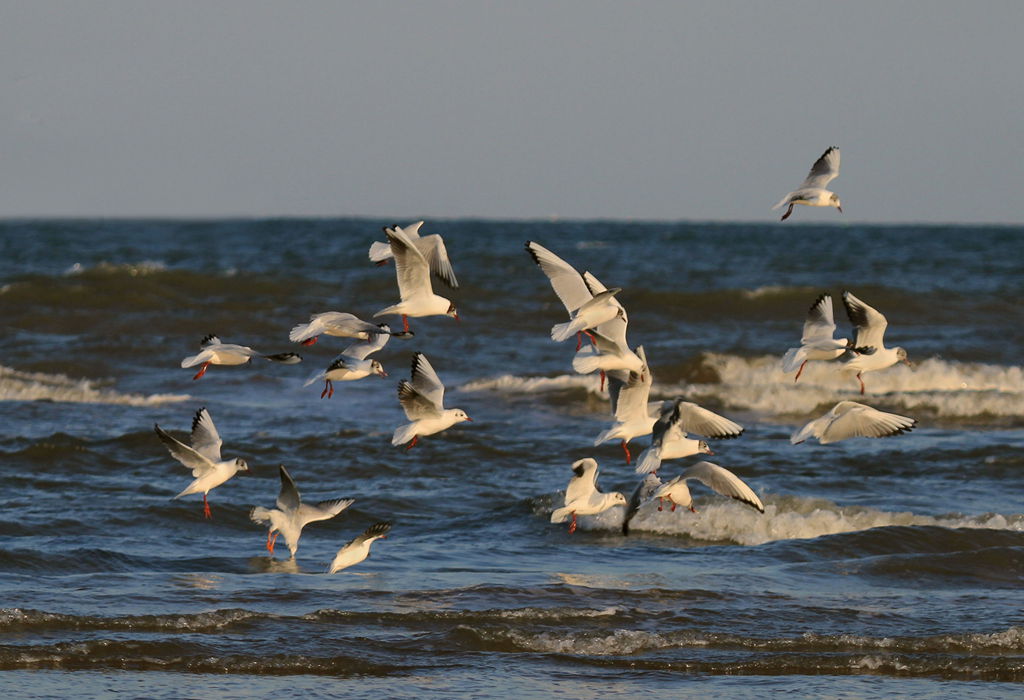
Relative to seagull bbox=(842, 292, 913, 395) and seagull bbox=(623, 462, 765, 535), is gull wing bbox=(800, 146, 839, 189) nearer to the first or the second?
seagull bbox=(842, 292, 913, 395)

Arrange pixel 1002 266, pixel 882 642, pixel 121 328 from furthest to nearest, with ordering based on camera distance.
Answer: pixel 1002 266 < pixel 121 328 < pixel 882 642

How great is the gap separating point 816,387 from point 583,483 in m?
8.82

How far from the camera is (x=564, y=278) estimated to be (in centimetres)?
907

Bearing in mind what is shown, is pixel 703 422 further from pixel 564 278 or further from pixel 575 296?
pixel 564 278

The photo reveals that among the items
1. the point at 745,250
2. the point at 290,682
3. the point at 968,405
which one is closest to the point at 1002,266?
the point at 745,250

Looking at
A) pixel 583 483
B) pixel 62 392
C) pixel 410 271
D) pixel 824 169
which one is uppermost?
pixel 824 169

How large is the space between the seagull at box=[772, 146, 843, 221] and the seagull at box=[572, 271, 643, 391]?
1428 mm

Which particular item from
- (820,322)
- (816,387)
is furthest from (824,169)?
(816,387)

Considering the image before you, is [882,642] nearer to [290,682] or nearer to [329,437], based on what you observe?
[290,682]

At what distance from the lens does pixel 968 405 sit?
16250 millimetres

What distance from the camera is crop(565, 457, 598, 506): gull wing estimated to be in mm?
9219

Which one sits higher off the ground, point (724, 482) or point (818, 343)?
point (818, 343)

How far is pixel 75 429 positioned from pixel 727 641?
8.72 meters

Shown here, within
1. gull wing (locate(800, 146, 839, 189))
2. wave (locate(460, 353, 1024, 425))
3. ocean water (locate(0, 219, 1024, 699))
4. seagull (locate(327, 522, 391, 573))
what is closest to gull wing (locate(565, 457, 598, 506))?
ocean water (locate(0, 219, 1024, 699))
